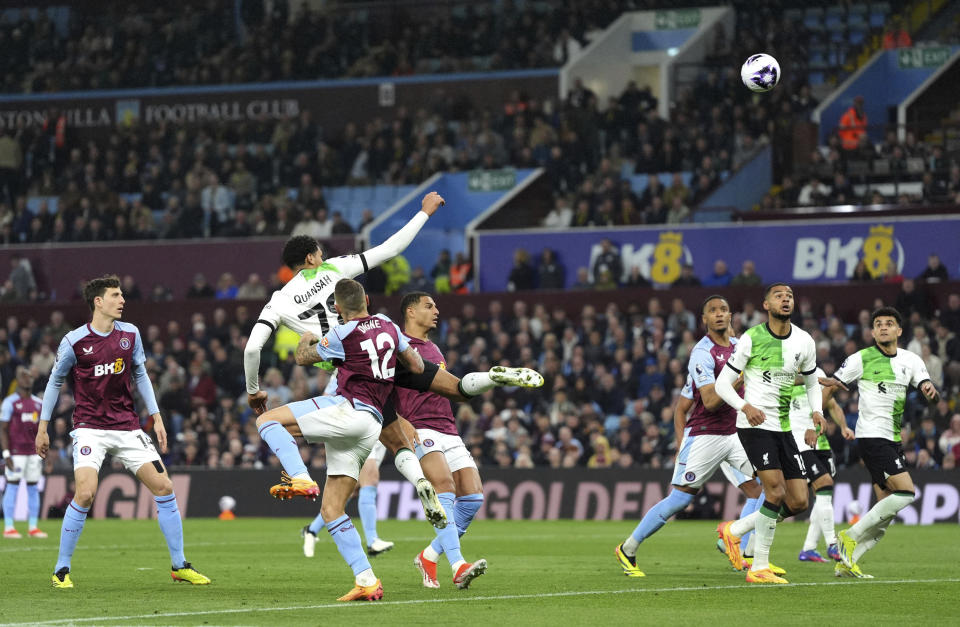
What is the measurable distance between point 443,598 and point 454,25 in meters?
30.4

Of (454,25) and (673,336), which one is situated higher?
(454,25)

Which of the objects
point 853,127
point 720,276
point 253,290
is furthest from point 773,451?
point 253,290

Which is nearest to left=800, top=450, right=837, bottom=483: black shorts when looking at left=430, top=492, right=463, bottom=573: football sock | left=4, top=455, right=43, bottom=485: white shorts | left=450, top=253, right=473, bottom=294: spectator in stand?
left=430, top=492, right=463, bottom=573: football sock

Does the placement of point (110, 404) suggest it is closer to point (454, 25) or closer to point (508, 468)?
point (508, 468)

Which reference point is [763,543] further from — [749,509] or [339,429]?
[339,429]

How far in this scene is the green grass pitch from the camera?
403 inches

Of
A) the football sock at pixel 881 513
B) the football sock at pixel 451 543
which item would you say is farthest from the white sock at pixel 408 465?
the football sock at pixel 881 513

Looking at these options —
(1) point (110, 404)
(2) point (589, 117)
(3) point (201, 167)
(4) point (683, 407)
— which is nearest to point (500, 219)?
(2) point (589, 117)

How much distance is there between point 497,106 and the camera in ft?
125

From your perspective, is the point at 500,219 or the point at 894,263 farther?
the point at 500,219

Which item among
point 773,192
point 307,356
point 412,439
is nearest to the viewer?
point 307,356

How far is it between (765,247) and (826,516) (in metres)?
15.1

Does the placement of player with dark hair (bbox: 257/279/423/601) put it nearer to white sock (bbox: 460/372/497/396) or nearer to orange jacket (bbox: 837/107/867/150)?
white sock (bbox: 460/372/497/396)

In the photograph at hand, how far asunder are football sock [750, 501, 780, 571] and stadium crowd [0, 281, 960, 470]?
1207 cm
